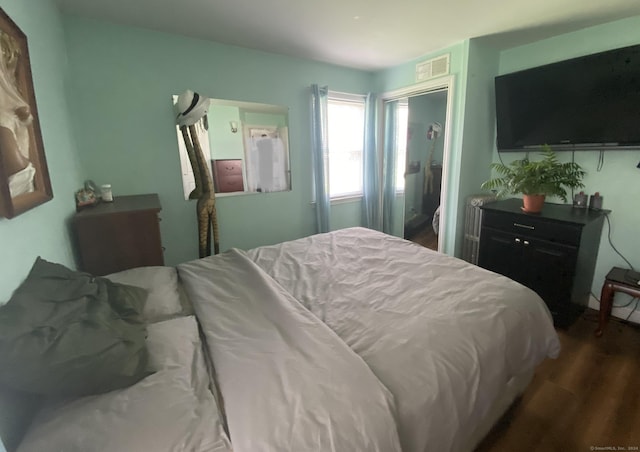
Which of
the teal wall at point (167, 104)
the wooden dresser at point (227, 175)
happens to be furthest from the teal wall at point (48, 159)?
the wooden dresser at point (227, 175)

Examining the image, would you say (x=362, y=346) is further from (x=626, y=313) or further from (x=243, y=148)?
(x=626, y=313)

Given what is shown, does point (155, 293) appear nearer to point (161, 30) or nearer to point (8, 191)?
point (8, 191)

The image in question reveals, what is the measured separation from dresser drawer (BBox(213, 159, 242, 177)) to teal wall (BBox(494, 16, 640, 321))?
3041 millimetres

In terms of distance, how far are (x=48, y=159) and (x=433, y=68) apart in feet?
10.5

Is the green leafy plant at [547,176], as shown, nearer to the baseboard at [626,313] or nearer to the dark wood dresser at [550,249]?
the dark wood dresser at [550,249]

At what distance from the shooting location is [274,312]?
4.22ft

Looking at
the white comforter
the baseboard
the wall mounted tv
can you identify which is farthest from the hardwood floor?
the wall mounted tv

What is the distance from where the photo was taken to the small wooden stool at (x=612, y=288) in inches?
80.8

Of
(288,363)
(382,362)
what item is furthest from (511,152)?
(288,363)

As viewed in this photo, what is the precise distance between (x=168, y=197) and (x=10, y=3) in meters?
1.52

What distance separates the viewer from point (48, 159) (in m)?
1.53

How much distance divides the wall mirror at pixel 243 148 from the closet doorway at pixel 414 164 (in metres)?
1.47

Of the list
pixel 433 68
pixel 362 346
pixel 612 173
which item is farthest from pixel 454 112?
pixel 362 346

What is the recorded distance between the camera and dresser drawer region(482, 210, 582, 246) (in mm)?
2166
